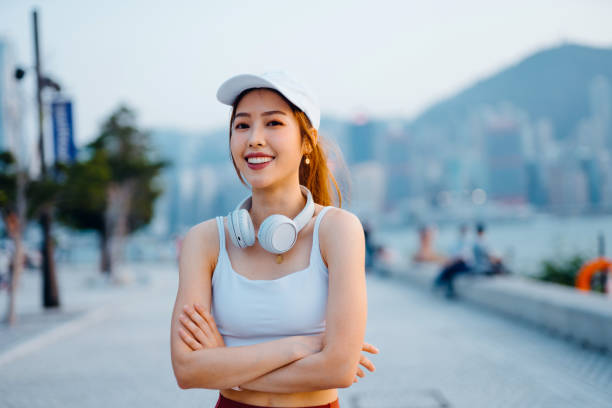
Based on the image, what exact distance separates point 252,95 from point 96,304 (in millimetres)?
10425

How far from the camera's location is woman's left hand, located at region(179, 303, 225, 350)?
1.53 meters

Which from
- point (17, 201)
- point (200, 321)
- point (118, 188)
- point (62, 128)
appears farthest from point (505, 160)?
point (200, 321)

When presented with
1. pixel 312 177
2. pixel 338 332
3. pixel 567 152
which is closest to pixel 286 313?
pixel 338 332

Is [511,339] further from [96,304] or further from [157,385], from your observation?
[96,304]

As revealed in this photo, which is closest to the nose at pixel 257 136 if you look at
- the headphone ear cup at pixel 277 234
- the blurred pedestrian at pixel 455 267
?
the headphone ear cup at pixel 277 234

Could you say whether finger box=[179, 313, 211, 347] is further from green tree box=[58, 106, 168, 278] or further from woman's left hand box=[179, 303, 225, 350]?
green tree box=[58, 106, 168, 278]

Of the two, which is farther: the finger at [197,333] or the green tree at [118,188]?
the green tree at [118,188]

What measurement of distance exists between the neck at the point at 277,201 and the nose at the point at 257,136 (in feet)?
0.55

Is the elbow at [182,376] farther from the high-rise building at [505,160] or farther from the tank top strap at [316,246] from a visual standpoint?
the high-rise building at [505,160]

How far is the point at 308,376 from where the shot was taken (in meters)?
1.48

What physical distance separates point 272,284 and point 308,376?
284mm

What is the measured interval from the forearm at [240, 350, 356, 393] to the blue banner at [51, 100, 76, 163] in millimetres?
9431

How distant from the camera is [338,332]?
1.47m

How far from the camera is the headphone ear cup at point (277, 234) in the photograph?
1496mm
